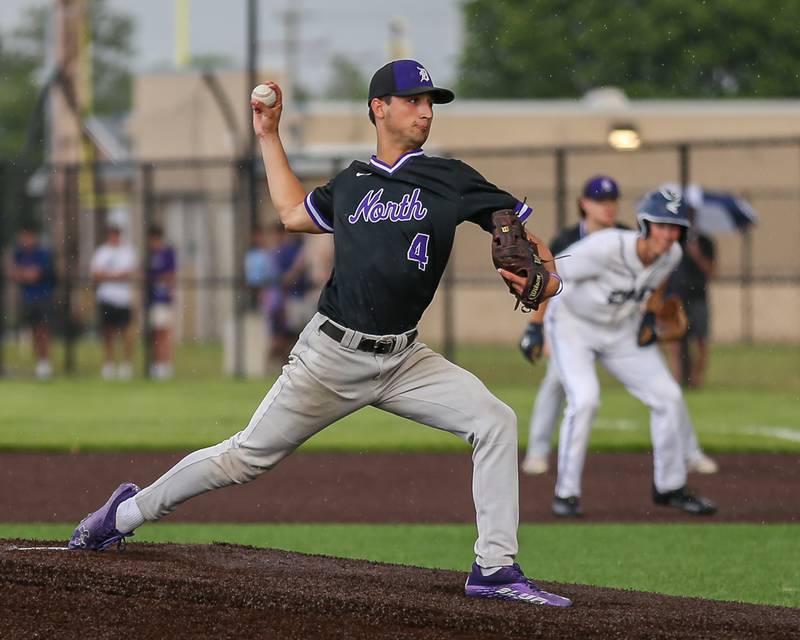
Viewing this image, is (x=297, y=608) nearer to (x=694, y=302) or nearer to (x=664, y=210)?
(x=664, y=210)

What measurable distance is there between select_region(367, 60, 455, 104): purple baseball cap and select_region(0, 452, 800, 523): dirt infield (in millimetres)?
3977

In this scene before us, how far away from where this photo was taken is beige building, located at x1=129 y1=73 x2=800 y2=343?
31469 mm

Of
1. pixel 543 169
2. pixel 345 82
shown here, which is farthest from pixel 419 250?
pixel 345 82

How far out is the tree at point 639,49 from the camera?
53344mm

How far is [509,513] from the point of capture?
225 inches

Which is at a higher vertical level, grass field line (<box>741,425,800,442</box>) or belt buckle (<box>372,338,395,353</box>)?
belt buckle (<box>372,338,395,353</box>)

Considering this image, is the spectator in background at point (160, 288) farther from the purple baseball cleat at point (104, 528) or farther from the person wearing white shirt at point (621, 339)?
the purple baseball cleat at point (104, 528)

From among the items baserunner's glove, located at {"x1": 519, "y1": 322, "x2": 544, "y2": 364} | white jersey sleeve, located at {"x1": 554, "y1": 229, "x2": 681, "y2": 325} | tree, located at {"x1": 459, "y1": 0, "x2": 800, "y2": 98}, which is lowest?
baserunner's glove, located at {"x1": 519, "y1": 322, "x2": 544, "y2": 364}

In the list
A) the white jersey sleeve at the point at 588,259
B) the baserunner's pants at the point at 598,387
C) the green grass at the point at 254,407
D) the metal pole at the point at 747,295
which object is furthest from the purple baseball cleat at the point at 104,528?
the metal pole at the point at 747,295

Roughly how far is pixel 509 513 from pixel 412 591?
1.57 feet

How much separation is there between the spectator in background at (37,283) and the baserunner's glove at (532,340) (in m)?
14.2

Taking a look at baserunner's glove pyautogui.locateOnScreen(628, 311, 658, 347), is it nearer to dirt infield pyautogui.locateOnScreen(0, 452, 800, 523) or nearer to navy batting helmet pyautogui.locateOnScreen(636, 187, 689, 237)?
navy batting helmet pyautogui.locateOnScreen(636, 187, 689, 237)

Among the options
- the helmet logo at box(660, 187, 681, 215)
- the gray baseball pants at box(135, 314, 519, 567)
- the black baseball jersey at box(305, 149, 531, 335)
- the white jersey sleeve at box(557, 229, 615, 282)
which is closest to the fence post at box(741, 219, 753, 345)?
the white jersey sleeve at box(557, 229, 615, 282)

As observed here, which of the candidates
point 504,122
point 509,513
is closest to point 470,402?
point 509,513
